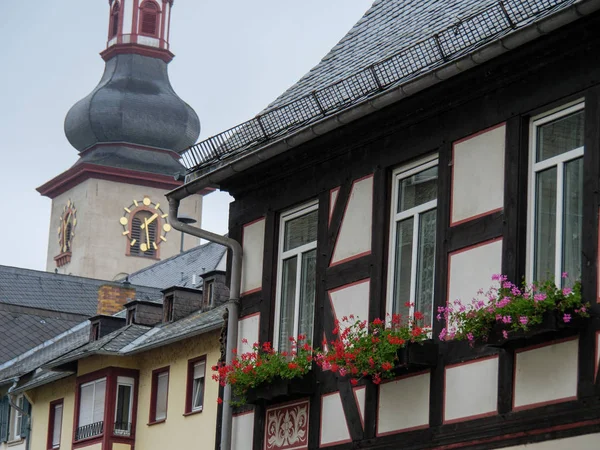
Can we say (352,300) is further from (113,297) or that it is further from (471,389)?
(113,297)

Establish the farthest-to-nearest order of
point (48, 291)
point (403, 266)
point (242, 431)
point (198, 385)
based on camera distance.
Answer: point (48, 291), point (198, 385), point (242, 431), point (403, 266)

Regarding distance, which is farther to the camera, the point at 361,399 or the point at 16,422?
the point at 16,422

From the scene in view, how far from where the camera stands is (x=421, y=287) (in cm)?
1803

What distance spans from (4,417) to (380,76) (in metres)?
26.6

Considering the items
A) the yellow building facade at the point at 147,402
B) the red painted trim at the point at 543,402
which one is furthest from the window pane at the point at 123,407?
the red painted trim at the point at 543,402

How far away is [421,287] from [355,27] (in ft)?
Result: 18.3

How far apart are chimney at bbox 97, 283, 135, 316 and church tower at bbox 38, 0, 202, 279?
49.9 m

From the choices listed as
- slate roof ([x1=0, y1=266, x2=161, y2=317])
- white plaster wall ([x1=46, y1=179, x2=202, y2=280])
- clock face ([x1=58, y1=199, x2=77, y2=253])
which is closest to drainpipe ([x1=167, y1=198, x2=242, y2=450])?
A: slate roof ([x1=0, y1=266, x2=161, y2=317])

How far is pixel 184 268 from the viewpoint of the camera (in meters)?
54.5

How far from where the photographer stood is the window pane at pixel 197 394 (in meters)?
33.3

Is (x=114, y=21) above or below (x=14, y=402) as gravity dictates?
above

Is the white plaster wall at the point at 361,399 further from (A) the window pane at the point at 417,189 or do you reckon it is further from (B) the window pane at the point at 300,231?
(B) the window pane at the point at 300,231

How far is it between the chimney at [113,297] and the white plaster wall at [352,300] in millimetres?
28844

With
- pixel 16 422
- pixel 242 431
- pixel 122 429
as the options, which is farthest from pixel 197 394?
pixel 242 431
